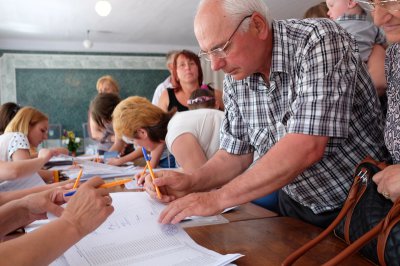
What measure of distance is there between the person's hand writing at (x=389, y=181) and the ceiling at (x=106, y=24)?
5975mm

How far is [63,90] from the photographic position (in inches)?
365

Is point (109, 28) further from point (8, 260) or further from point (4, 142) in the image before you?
point (8, 260)

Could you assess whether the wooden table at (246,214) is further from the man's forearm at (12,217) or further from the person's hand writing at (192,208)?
the man's forearm at (12,217)

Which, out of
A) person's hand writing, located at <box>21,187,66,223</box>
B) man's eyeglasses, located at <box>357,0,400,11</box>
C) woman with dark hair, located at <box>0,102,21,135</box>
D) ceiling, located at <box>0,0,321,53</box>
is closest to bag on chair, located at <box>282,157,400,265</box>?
man's eyeglasses, located at <box>357,0,400,11</box>

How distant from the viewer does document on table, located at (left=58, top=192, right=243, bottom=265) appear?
784 millimetres

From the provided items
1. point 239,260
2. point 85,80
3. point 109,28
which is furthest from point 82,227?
point 85,80

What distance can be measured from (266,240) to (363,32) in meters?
1.15

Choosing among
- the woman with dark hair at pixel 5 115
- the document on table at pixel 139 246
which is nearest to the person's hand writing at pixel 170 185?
the document on table at pixel 139 246

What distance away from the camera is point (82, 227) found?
0.72 meters

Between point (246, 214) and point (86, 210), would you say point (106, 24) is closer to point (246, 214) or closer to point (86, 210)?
point (246, 214)

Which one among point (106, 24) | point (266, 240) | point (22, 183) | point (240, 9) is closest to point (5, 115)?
point (22, 183)

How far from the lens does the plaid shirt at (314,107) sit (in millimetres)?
937

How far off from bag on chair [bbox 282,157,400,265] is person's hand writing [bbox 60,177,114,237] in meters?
0.38

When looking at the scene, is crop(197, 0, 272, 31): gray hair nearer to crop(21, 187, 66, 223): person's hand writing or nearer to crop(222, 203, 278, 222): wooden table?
crop(222, 203, 278, 222): wooden table
